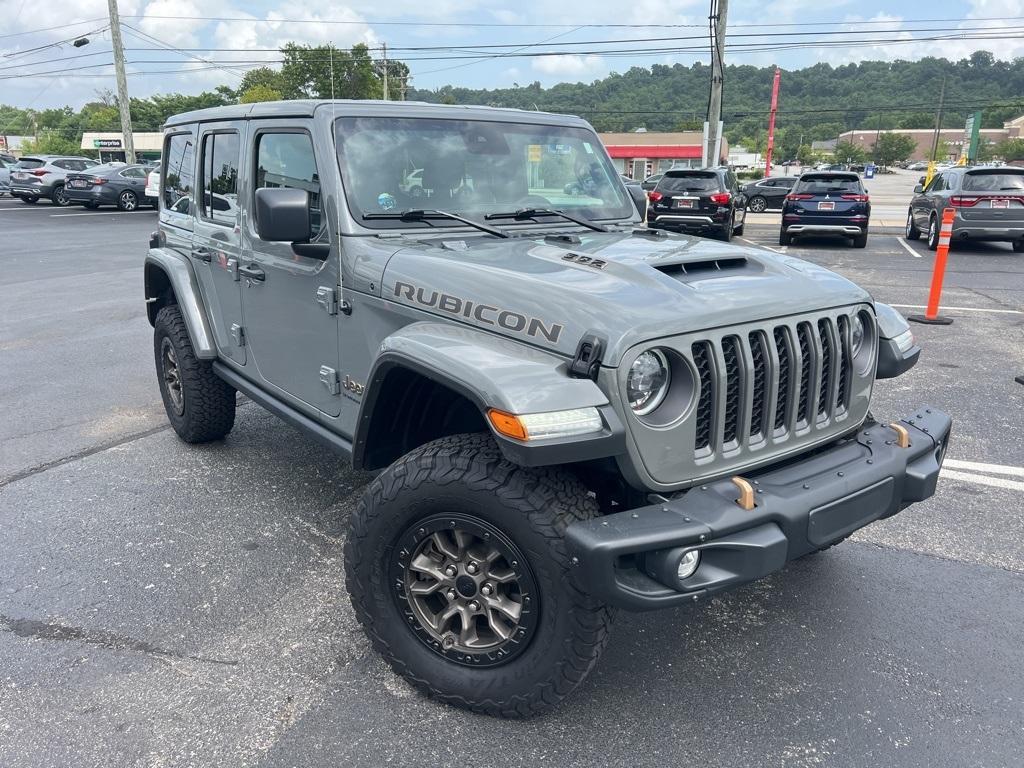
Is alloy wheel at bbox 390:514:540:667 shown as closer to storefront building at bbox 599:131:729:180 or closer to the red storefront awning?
storefront building at bbox 599:131:729:180

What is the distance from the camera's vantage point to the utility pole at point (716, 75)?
20.9 meters

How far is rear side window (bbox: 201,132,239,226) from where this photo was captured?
3.98 meters

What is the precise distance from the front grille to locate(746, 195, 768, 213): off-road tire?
2855 centimetres

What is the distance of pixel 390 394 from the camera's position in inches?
110

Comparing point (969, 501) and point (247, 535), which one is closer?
point (247, 535)

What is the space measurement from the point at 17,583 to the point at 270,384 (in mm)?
1357

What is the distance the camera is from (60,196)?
2442 cm

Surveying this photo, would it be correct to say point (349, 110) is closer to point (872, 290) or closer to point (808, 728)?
point (808, 728)

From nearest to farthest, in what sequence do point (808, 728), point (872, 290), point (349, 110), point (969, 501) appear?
point (808, 728) → point (349, 110) → point (969, 501) → point (872, 290)

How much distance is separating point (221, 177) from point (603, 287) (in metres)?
2.60

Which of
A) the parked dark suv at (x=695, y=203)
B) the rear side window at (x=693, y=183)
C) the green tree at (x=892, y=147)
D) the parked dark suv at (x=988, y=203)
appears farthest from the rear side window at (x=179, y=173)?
the green tree at (x=892, y=147)

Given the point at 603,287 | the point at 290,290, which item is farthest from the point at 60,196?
the point at 603,287

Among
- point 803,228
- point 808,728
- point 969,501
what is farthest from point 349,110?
point 803,228

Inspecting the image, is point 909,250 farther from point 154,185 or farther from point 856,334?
point 856,334
